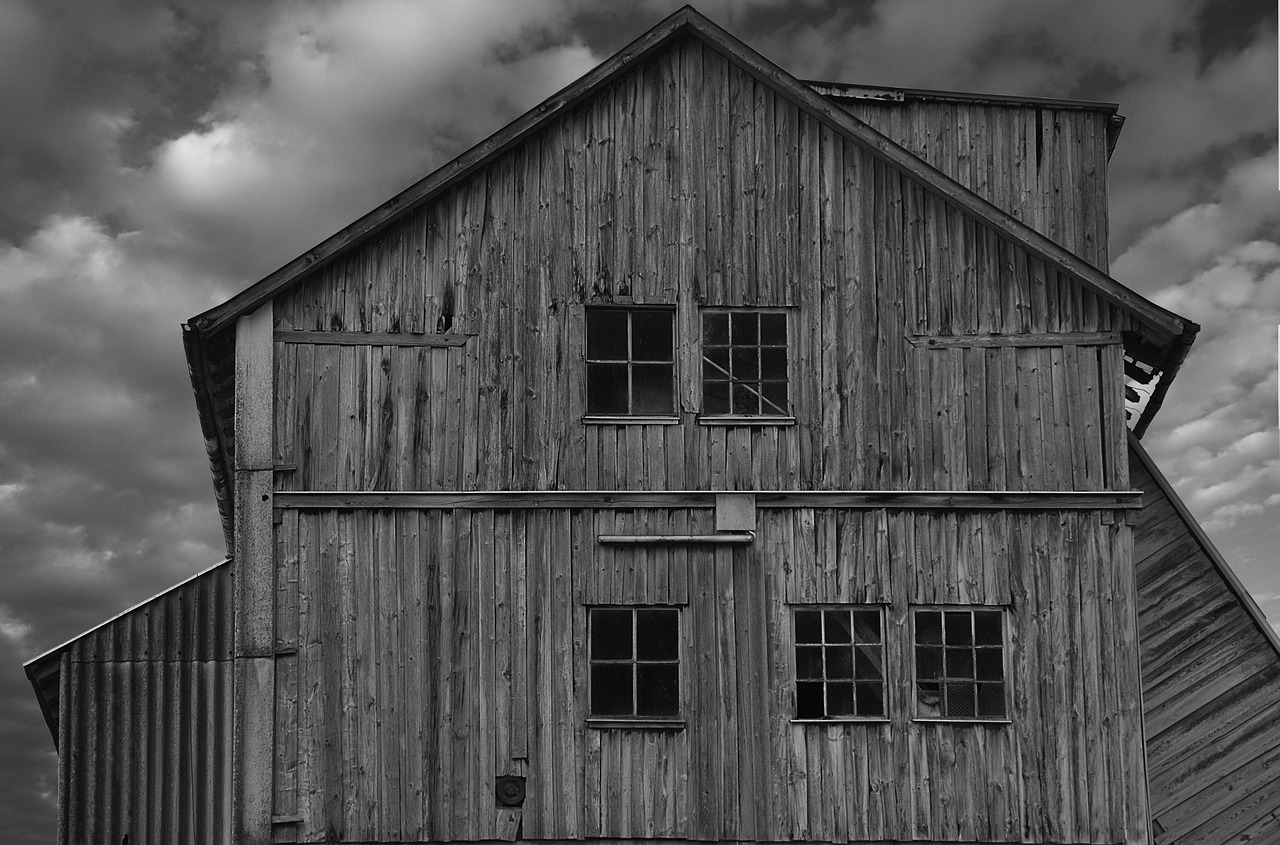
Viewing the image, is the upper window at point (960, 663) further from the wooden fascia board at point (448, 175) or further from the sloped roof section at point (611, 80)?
the wooden fascia board at point (448, 175)

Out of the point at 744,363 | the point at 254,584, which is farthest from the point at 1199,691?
the point at 254,584

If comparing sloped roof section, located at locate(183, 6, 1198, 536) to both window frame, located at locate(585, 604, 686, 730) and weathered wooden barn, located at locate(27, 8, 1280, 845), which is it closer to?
weathered wooden barn, located at locate(27, 8, 1280, 845)

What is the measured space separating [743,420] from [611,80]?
154 inches

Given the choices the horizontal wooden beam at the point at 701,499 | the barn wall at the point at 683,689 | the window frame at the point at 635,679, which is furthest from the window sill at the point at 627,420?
the window frame at the point at 635,679

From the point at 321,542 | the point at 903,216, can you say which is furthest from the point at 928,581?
the point at 321,542

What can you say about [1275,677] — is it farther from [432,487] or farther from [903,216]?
[432,487]

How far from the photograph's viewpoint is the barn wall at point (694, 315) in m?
14.8

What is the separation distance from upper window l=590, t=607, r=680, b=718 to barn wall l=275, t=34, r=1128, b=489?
1375 mm

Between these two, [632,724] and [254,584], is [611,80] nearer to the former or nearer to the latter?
[254,584]

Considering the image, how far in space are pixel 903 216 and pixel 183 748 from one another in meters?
9.31

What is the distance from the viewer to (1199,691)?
1661 centimetres

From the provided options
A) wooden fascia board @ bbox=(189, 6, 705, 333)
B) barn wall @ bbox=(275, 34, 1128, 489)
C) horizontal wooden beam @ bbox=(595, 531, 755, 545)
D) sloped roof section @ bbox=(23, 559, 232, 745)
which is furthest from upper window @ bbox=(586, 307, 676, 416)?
sloped roof section @ bbox=(23, 559, 232, 745)

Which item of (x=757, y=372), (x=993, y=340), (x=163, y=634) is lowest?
(x=163, y=634)

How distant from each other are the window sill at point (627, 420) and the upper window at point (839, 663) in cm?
238
